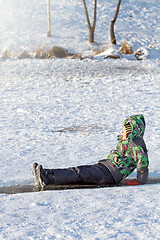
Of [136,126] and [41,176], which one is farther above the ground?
[136,126]

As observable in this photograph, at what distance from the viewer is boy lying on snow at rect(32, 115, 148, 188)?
3523 mm

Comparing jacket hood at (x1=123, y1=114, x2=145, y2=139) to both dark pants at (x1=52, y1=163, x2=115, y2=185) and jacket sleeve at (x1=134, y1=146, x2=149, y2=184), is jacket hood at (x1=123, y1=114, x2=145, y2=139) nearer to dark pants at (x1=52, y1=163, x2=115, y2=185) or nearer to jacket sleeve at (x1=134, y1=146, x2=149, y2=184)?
jacket sleeve at (x1=134, y1=146, x2=149, y2=184)

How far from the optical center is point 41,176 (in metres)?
3.45

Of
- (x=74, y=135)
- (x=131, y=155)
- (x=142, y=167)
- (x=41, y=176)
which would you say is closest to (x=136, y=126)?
(x=131, y=155)

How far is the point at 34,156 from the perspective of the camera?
4.47 m

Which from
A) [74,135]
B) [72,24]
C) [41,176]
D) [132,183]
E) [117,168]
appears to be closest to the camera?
[41,176]

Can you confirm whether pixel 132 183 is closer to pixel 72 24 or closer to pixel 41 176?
pixel 41 176

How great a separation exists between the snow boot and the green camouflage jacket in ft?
1.90

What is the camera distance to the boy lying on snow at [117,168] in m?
3.52

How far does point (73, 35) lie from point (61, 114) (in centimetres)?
1574

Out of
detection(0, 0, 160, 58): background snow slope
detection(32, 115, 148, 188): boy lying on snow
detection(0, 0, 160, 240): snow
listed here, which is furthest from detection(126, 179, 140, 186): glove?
detection(0, 0, 160, 58): background snow slope

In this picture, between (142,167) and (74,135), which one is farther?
(74,135)

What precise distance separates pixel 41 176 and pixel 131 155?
0.94 metres

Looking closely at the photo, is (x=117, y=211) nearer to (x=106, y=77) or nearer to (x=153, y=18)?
(x=106, y=77)
